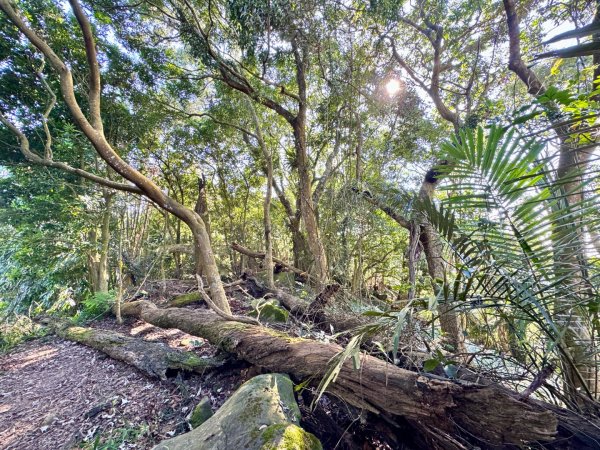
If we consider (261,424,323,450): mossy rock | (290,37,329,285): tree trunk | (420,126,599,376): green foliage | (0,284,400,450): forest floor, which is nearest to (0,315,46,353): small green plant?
(0,284,400,450): forest floor

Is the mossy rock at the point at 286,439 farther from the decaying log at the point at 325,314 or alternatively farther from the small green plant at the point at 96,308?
the small green plant at the point at 96,308

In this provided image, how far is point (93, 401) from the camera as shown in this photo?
8.28 feet

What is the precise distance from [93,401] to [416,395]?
2.98 metres

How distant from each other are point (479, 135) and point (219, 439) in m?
2.04

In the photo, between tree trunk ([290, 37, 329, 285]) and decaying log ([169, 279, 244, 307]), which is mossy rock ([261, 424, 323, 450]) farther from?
decaying log ([169, 279, 244, 307])

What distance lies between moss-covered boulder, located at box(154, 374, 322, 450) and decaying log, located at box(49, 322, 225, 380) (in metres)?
1.13

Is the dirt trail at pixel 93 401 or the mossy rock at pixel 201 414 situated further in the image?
the dirt trail at pixel 93 401

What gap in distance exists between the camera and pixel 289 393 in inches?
67.3

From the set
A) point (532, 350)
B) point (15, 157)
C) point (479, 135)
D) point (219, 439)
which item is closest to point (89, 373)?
point (219, 439)

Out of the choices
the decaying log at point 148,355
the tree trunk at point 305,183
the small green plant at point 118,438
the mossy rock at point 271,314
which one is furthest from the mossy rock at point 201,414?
the tree trunk at point 305,183

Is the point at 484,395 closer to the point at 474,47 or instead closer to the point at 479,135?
the point at 479,135

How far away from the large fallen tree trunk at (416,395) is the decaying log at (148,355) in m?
0.60

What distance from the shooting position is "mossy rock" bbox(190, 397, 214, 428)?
193 centimetres

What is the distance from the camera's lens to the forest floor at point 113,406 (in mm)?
1734
